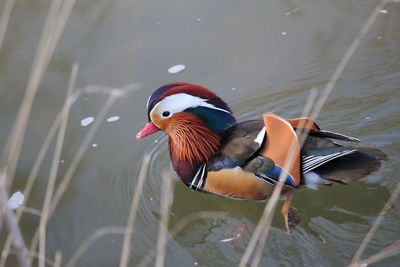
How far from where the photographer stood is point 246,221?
10.2 feet

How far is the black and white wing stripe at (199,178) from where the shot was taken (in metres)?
3.21

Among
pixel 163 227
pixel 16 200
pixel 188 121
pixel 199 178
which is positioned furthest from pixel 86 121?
pixel 163 227

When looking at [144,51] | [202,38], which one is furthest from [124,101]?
[202,38]

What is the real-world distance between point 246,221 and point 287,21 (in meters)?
1.81

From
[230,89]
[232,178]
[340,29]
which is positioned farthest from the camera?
[340,29]

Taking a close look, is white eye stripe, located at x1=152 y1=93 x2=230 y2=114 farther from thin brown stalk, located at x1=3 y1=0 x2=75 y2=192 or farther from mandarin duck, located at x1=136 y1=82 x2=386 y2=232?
thin brown stalk, located at x1=3 y1=0 x2=75 y2=192

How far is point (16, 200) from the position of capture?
3320 millimetres

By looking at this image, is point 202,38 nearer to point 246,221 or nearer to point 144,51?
point 144,51

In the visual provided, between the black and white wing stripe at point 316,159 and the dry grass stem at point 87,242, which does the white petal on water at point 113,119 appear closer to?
the dry grass stem at point 87,242

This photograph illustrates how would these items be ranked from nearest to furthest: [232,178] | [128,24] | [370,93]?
[232,178] < [370,93] < [128,24]

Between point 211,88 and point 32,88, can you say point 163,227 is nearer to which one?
point 32,88

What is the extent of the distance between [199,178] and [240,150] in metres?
0.37

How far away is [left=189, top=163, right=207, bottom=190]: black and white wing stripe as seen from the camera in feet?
10.5

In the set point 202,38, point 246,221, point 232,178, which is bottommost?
point 246,221
